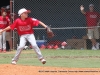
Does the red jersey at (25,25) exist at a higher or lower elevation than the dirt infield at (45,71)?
higher

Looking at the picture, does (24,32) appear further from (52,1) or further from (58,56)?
(52,1)

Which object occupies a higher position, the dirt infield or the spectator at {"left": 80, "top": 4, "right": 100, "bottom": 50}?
the spectator at {"left": 80, "top": 4, "right": 100, "bottom": 50}

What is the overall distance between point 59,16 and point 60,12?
0.20m

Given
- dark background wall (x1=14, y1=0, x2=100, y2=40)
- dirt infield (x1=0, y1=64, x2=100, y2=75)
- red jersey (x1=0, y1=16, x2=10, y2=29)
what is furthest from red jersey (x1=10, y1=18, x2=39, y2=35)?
dark background wall (x1=14, y1=0, x2=100, y2=40)

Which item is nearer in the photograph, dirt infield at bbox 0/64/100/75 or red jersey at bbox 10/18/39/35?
dirt infield at bbox 0/64/100/75

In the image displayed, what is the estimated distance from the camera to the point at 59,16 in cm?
2003

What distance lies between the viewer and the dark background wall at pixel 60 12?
1983cm

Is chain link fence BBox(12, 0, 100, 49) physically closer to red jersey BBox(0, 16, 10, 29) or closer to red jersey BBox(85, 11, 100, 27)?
red jersey BBox(85, 11, 100, 27)

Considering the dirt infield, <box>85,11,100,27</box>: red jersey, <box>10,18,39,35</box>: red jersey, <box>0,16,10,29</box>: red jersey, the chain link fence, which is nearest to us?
the dirt infield

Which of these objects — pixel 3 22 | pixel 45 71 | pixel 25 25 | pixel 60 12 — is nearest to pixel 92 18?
pixel 60 12

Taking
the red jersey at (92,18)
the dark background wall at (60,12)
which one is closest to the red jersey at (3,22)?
the dark background wall at (60,12)

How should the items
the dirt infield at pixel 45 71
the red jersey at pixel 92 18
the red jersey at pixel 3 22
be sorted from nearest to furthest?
1. the dirt infield at pixel 45 71
2. the red jersey at pixel 3 22
3. the red jersey at pixel 92 18

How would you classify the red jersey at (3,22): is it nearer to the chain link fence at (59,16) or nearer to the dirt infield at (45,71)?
the chain link fence at (59,16)

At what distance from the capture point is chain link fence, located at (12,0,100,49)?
1977cm
